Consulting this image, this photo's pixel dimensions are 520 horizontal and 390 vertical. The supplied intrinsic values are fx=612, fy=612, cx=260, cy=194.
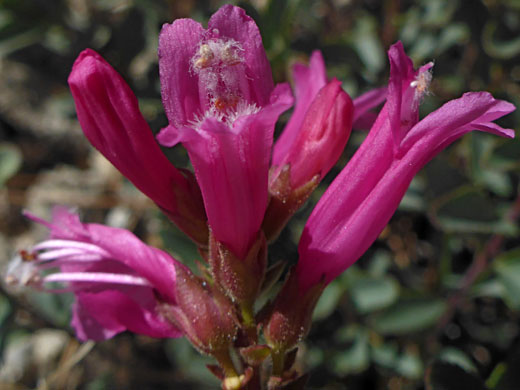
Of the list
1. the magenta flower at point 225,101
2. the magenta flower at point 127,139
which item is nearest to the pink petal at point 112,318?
the magenta flower at point 127,139

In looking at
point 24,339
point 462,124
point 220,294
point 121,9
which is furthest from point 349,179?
point 121,9

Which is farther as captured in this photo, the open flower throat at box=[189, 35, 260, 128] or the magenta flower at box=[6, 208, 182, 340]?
the magenta flower at box=[6, 208, 182, 340]

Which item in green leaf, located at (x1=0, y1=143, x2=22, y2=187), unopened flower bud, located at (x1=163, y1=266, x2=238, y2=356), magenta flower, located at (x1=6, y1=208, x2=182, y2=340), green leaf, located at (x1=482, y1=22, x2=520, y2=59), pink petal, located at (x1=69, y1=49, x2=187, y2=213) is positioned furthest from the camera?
green leaf, located at (x1=482, y1=22, x2=520, y2=59)

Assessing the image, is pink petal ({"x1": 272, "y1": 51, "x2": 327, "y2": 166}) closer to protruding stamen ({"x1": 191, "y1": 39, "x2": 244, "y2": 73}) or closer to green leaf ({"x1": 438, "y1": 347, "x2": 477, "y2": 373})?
protruding stamen ({"x1": 191, "y1": 39, "x2": 244, "y2": 73})

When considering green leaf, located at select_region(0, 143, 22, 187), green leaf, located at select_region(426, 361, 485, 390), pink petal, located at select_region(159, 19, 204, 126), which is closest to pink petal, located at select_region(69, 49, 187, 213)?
pink petal, located at select_region(159, 19, 204, 126)

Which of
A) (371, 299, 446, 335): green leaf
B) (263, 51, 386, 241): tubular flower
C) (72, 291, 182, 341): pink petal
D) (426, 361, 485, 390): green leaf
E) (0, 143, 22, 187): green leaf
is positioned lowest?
(371, 299, 446, 335): green leaf

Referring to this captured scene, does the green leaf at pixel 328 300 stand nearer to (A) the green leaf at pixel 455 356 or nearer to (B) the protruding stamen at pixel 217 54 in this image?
(A) the green leaf at pixel 455 356

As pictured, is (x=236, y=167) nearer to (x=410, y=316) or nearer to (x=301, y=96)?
(x=301, y=96)

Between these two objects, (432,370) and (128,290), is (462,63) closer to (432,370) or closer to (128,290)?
(432,370)
